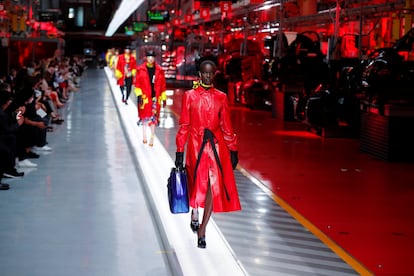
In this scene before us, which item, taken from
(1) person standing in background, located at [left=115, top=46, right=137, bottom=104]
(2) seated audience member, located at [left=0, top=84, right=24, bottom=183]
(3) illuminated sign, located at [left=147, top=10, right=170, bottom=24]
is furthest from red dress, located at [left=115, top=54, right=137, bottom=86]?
(2) seated audience member, located at [left=0, top=84, right=24, bottom=183]

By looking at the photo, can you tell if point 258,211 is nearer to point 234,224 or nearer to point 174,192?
point 234,224

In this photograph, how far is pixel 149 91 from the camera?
13500mm

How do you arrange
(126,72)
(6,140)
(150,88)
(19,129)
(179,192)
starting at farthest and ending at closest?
1. (126,72)
2. (150,88)
3. (19,129)
4. (6,140)
5. (179,192)

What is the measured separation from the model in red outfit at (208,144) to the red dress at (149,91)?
6.86 meters

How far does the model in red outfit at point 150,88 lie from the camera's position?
13227mm

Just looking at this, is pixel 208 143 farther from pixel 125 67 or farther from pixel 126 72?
pixel 125 67

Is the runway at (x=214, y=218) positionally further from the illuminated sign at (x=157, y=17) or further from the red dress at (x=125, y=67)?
the illuminated sign at (x=157, y=17)

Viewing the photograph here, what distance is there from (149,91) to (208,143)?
7.29m

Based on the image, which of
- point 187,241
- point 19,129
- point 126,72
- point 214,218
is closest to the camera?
point 187,241

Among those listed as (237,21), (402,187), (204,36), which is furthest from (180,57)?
(402,187)

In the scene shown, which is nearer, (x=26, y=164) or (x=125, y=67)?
(x=26, y=164)

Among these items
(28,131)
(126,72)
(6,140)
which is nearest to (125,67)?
(126,72)

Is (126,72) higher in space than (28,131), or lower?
higher

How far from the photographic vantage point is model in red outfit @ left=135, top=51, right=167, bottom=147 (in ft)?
43.4
